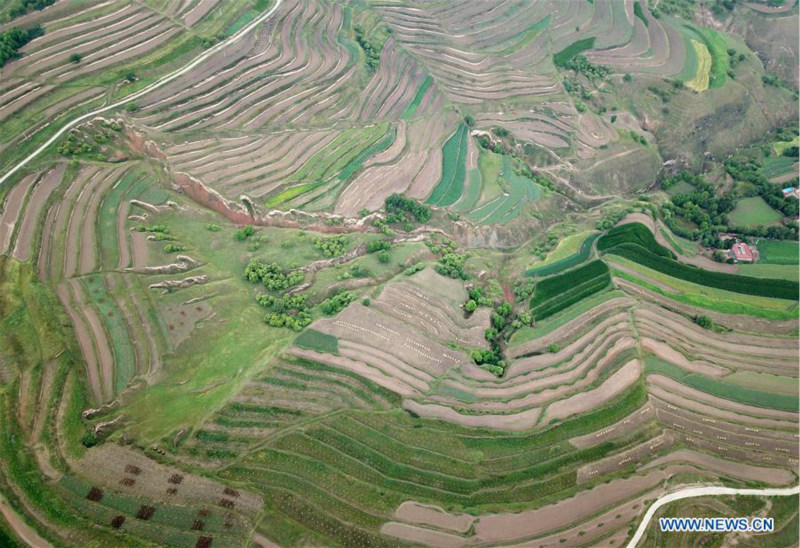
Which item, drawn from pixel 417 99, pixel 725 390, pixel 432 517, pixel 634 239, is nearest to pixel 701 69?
pixel 634 239

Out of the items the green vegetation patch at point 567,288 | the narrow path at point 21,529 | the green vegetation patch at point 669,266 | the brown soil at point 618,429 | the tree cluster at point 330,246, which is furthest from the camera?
the green vegetation patch at point 669,266

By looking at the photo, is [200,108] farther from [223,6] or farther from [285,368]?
[285,368]

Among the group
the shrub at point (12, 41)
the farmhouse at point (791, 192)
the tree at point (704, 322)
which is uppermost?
A: the shrub at point (12, 41)

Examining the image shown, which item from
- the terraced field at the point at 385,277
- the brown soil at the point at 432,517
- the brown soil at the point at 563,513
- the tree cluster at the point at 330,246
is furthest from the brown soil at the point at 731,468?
the tree cluster at the point at 330,246

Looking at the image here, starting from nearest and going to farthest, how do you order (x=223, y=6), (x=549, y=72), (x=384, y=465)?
(x=384, y=465)
(x=223, y=6)
(x=549, y=72)

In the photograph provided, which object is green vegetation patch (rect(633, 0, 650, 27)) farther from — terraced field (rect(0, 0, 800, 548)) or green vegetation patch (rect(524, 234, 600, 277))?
green vegetation patch (rect(524, 234, 600, 277))

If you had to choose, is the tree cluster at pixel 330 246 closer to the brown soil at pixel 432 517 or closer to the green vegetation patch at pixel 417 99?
the green vegetation patch at pixel 417 99

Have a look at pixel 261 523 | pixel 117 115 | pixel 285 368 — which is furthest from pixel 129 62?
pixel 261 523

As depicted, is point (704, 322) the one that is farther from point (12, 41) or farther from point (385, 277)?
point (12, 41)
